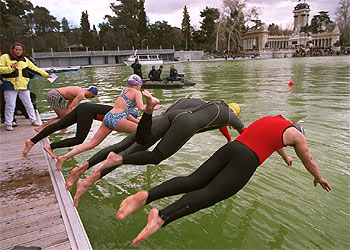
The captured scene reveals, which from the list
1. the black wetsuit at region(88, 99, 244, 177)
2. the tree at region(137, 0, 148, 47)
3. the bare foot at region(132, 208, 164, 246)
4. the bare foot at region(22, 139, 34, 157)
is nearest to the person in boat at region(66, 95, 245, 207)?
the black wetsuit at region(88, 99, 244, 177)

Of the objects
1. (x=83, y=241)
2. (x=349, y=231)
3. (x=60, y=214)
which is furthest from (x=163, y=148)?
(x=349, y=231)

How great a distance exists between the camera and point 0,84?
6.62 metres

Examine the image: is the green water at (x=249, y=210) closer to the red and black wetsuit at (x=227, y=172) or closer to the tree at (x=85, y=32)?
the red and black wetsuit at (x=227, y=172)

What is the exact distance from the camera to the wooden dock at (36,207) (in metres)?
2.73

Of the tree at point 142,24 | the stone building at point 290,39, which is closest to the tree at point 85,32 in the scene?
the tree at point 142,24

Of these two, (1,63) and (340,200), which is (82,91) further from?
(340,200)

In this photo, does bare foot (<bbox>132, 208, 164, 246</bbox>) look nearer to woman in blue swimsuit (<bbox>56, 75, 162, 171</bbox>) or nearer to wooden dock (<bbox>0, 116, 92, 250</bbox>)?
wooden dock (<bbox>0, 116, 92, 250</bbox>)

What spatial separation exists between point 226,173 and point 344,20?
11992 cm

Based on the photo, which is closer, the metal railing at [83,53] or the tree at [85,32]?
the metal railing at [83,53]

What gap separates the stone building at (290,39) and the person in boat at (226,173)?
272 ft

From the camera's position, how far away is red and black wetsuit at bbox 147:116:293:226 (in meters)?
2.45

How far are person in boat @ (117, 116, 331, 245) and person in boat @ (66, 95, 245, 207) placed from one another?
0.69 m

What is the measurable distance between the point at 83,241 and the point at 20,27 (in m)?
72.4

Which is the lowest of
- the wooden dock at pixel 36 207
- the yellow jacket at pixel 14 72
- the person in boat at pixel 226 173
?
the wooden dock at pixel 36 207
